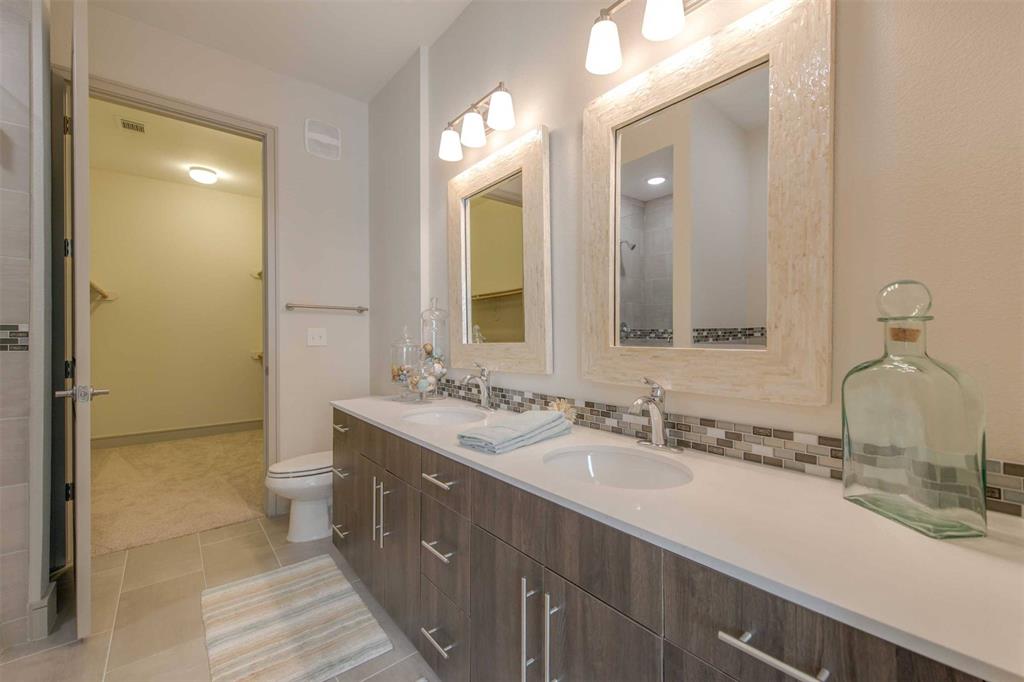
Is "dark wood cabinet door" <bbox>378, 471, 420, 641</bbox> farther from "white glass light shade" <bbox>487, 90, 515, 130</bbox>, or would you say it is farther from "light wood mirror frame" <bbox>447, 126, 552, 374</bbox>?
"white glass light shade" <bbox>487, 90, 515, 130</bbox>

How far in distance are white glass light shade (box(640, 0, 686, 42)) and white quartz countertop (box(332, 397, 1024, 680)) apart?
116 centimetres

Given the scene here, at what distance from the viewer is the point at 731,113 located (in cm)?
112

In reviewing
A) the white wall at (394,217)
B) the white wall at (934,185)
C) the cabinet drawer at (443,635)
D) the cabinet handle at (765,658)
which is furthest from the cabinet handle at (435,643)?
the white wall at (394,217)

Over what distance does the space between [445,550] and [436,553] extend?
0.06 metres

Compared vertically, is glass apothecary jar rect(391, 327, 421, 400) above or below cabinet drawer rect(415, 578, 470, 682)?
above

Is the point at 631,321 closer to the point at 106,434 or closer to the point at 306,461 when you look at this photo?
the point at 306,461

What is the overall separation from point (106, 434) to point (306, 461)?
10.6 ft

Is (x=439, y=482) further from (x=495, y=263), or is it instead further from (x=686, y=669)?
(x=495, y=263)

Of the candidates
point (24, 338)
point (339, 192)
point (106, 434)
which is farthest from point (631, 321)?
point (106, 434)

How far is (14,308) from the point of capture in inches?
58.4

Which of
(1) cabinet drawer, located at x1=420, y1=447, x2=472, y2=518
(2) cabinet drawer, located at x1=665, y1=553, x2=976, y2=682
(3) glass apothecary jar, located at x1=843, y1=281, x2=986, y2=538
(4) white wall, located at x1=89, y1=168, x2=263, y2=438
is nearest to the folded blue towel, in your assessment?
(1) cabinet drawer, located at x1=420, y1=447, x2=472, y2=518

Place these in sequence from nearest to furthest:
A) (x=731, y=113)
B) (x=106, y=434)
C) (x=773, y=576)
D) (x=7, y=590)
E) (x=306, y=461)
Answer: (x=773, y=576), (x=731, y=113), (x=7, y=590), (x=306, y=461), (x=106, y=434)

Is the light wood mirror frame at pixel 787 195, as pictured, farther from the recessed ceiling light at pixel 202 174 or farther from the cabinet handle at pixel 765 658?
the recessed ceiling light at pixel 202 174

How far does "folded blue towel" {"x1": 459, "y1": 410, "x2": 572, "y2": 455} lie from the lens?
1172 mm
